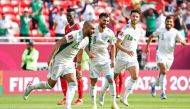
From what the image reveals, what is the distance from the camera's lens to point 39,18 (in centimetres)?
3397

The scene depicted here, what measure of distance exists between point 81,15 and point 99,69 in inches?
545

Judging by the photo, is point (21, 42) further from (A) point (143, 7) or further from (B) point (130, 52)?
(B) point (130, 52)

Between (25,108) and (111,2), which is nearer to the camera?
(25,108)

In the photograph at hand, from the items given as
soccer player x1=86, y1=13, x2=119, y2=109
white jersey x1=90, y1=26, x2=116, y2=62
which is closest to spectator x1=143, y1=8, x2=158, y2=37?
soccer player x1=86, y1=13, x2=119, y2=109

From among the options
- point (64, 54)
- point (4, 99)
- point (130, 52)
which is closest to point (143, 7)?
point (4, 99)

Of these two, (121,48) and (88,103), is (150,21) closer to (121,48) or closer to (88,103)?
(88,103)

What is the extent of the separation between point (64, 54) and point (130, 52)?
3213mm

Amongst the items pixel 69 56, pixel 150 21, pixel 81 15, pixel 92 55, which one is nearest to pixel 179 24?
pixel 150 21

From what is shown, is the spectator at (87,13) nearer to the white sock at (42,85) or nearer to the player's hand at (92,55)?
the player's hand at (92,55)

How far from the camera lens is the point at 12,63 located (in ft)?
105

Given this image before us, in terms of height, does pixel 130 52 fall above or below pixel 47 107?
above

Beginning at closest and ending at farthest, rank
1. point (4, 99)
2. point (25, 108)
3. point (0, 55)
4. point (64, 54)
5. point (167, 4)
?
1. point (64, 54)
2. point (25, 108)
3. point (4, 99)
4. point (0, 55)
5. point (167, 4)

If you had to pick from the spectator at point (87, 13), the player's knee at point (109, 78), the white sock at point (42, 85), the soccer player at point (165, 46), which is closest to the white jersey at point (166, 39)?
the soccer player at point (165, 46)

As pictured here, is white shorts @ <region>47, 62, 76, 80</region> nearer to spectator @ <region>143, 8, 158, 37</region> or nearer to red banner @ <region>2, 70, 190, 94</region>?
red banner @ <region>2, 70, 190, 94</region>
